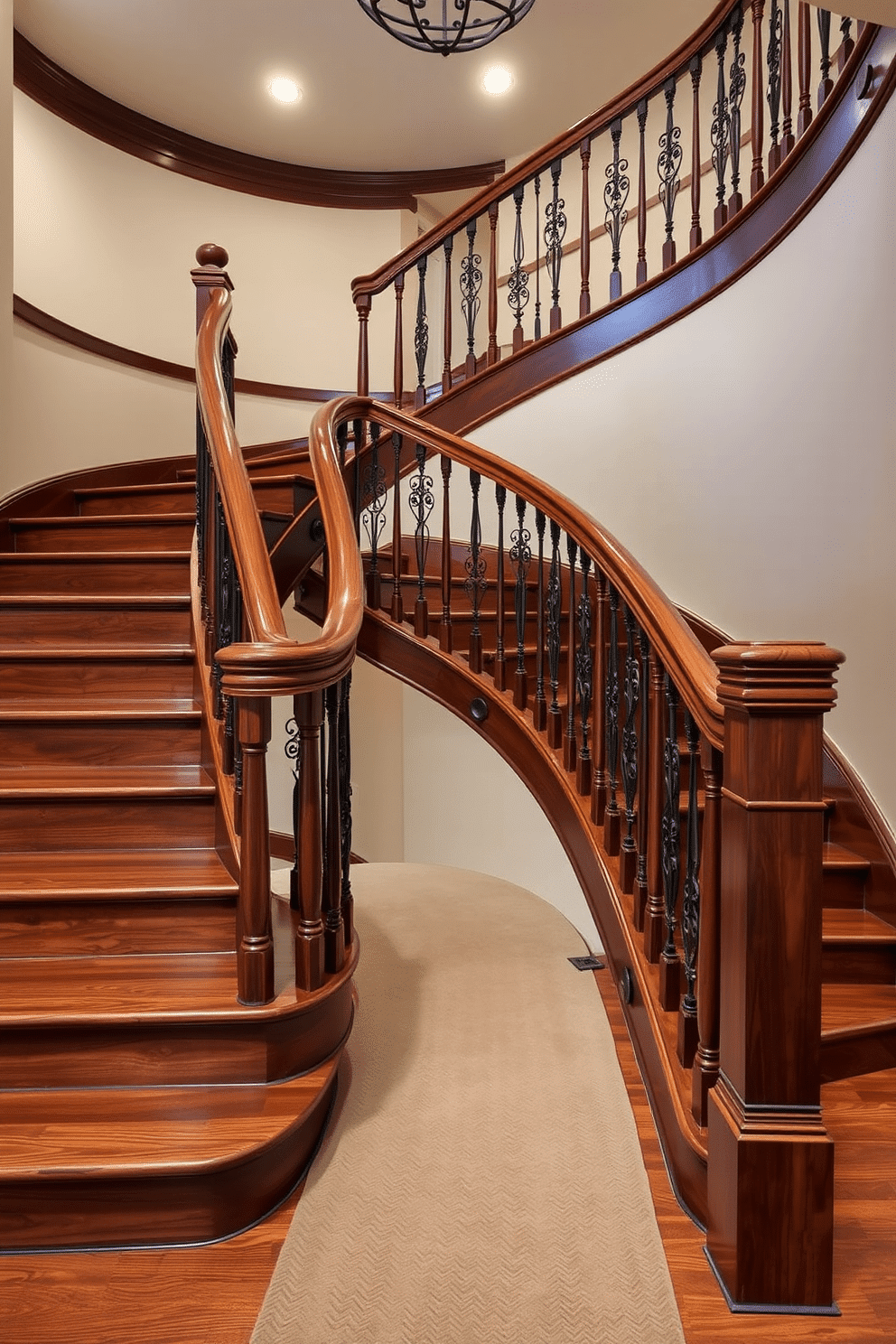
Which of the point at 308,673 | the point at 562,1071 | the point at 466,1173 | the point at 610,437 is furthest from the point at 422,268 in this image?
the point at 466,1173

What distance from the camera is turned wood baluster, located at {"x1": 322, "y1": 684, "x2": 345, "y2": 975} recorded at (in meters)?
1.82

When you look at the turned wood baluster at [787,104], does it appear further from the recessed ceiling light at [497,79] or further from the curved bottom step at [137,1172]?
the curved bottom step at [137,1172]

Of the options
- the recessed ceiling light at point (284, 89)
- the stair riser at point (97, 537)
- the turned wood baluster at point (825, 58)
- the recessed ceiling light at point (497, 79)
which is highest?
the recessed ceiling light at point (497, 79)

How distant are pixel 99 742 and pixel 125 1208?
124 centimetres

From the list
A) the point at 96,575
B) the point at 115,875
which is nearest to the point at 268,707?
the point at 115,875

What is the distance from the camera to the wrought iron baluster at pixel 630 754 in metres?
2.06

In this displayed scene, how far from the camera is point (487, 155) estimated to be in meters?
5.98

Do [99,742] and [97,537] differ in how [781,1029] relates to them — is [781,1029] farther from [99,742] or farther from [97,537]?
[97,537]

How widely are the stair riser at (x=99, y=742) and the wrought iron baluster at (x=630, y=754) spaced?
1131 millimetres

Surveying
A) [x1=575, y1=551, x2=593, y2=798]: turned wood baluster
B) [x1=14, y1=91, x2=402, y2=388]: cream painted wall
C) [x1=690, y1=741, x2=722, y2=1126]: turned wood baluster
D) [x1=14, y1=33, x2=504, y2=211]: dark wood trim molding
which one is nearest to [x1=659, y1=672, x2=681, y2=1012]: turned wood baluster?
[x1=690, y1=741, x2=722, y2=1126]: turned wood baluster

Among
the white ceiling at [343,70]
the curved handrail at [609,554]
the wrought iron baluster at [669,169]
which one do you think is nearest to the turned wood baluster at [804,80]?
the wrought iron baluster at [669,169]

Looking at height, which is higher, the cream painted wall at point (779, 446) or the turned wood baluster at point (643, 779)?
the cream painted wall at point (779, 446)

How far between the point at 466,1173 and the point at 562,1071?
494mm

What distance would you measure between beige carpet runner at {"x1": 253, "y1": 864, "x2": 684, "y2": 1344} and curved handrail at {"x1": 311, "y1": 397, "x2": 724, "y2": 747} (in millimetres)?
857
